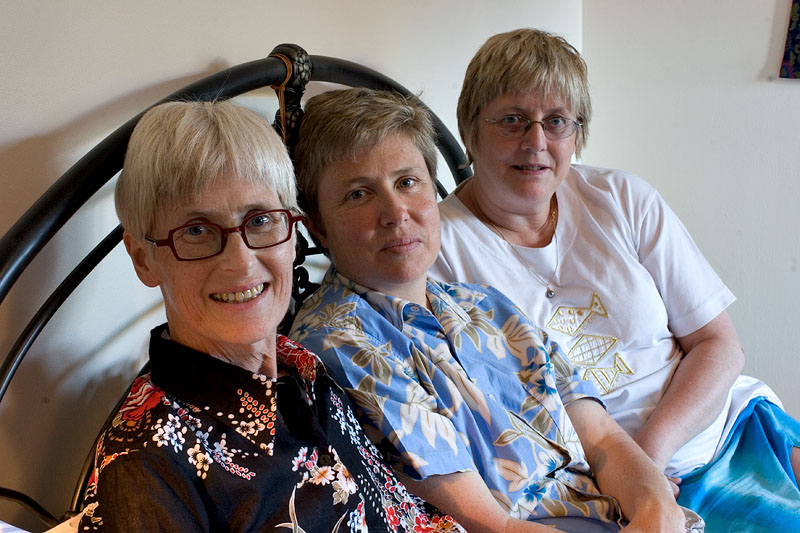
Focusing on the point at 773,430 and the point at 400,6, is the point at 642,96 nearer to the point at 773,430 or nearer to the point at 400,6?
the point at 400,6

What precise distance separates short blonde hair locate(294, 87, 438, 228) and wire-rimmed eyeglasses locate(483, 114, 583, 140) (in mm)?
362

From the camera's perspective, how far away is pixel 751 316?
298 centimetres

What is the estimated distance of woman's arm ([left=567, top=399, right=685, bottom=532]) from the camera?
4.32 feet

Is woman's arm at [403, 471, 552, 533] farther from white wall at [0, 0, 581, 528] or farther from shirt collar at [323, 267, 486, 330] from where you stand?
white wall at [0, 0, 581, 528]

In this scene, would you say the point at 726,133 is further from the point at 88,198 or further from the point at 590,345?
the point at 88,198

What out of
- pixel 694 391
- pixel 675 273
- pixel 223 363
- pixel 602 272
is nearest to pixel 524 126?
pixel 602 272

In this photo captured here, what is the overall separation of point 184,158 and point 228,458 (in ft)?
1.29

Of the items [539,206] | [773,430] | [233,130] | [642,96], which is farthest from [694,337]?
[642,96]

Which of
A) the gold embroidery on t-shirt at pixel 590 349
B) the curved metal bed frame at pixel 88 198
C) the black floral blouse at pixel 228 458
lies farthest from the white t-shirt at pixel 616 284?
the black floral blouse at pixel 228 458

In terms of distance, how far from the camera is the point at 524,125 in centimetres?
179

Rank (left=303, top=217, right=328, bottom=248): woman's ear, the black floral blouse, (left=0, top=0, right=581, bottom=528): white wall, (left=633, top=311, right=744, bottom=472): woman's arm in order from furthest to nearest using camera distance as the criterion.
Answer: (left=633, top=311, right=744, bottom=472): woman's arm < (left=303, top=217, right=328, bottom=248): woman's ear < (left=0, top=0, right=581, bottom=528): white wall < the black floral blouse

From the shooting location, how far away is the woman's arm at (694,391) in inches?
65.3

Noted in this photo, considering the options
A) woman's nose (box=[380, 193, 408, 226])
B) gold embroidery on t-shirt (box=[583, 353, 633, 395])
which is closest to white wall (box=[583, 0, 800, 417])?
gold embroidery on t-shirt (box=[583, 353, 633, 395])

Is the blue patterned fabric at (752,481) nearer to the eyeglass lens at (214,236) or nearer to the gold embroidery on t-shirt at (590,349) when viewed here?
the gold embroidery on t-shirt at (590,349)
